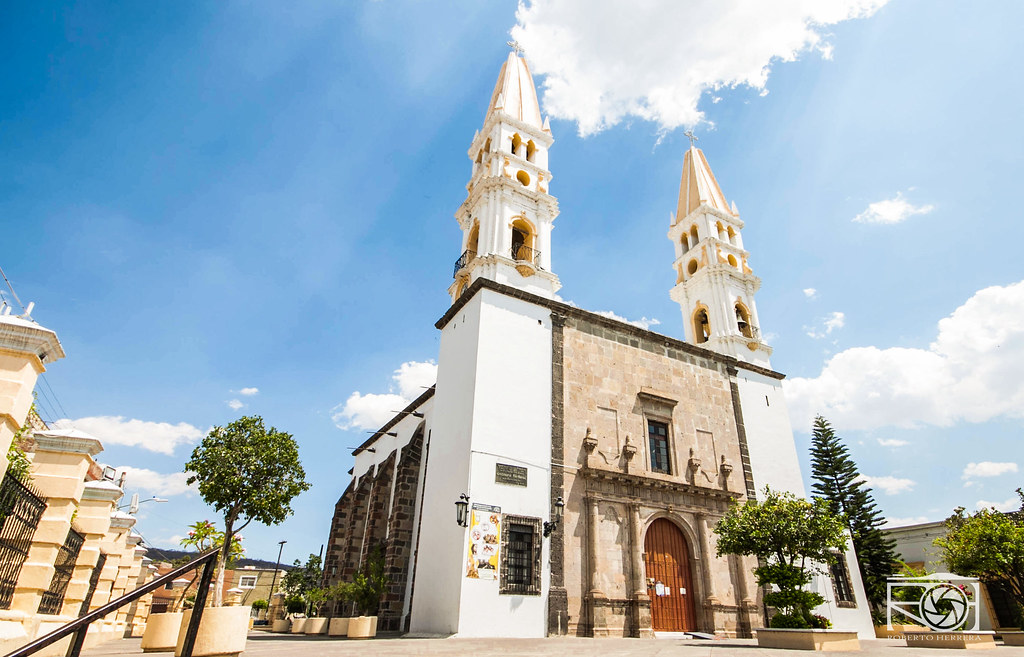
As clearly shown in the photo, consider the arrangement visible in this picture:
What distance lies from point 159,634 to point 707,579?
14.1 m

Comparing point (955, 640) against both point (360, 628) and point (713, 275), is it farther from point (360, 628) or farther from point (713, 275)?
point (713, 275)

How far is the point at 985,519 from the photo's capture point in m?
17.3

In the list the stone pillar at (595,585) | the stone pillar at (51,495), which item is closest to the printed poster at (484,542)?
the stone pillar at (595,585)

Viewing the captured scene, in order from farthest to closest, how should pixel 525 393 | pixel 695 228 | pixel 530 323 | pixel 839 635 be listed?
pixel 695 228, pixel 530 323, pixel 525 393, pixel 839 635

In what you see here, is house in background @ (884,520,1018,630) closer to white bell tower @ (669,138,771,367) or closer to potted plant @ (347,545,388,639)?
white bell tower @ (669,138,771,367)

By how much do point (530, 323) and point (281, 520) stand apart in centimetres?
936

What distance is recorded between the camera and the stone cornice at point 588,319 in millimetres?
17750

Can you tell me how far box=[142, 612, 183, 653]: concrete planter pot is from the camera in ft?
30.9

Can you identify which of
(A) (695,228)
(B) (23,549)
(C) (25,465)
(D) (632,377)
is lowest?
(B) (23,549)

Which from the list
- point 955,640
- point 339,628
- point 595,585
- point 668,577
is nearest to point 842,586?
point 955,640

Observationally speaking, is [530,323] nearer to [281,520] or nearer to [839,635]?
[281,520]

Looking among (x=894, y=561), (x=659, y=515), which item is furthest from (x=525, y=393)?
(x=894, y=561)

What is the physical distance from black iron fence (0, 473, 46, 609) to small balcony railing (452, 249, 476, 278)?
15047mm

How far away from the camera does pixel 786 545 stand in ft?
44.1
